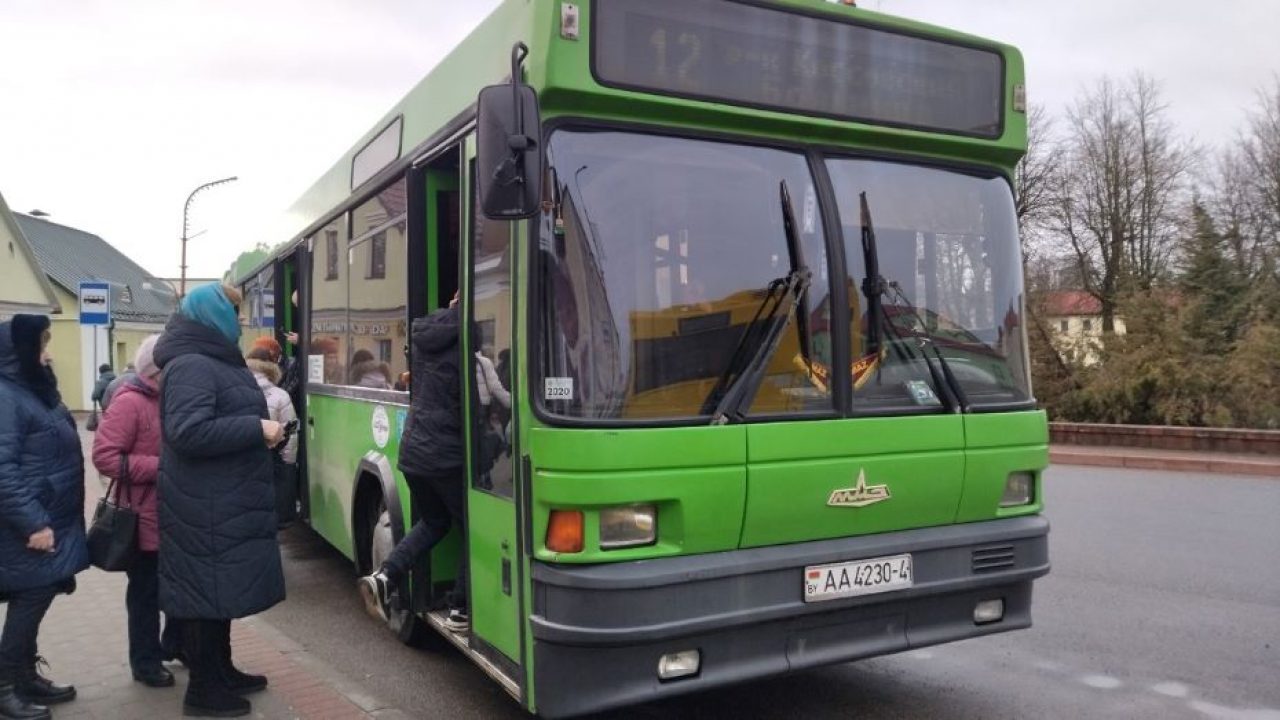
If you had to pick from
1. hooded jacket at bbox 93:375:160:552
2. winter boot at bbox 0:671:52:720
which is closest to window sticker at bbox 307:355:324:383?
hooded jacket at bbox 93:375:160:552

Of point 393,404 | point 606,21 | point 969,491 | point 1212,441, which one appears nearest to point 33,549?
point 393,404

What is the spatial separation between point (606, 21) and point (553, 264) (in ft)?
3.19

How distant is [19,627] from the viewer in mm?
4746

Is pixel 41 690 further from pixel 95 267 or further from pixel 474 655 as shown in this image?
pixel 95 267

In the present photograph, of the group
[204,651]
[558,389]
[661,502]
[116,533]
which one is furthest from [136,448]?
[661,502]

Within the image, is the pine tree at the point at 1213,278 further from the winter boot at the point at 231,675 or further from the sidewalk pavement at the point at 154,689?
the winter boot at the point at 231,675

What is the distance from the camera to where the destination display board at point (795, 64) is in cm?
421

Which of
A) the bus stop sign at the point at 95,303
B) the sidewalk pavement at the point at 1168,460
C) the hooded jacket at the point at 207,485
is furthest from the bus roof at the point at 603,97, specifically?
the bus stop sign at the point at 95,303

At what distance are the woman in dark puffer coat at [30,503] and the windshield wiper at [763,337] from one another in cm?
299

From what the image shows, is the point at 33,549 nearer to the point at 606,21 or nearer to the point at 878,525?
the point at 606,21

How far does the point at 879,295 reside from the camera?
15.0ft

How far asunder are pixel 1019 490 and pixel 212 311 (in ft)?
12.5

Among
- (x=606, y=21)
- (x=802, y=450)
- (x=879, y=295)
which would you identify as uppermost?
(x=606, y=21)

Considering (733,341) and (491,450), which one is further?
(491,450)
